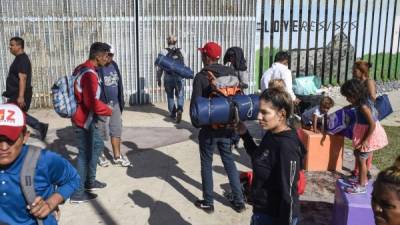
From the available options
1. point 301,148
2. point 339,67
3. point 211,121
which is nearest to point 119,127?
point 211,121

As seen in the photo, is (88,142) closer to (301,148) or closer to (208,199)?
(208,199)

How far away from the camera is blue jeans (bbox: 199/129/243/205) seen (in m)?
4.69

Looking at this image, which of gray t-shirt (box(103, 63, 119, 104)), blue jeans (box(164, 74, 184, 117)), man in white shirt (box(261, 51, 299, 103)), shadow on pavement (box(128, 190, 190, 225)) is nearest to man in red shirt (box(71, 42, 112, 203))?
shadow on pavement (box(128, 190, 190, 225))

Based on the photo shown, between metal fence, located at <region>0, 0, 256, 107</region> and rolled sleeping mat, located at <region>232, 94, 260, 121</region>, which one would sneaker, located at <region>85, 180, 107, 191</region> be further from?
metal fence, located at <region>0, 0, 256, 107</region>

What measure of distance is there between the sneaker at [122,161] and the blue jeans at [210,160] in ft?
5.87

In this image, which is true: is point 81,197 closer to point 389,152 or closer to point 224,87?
point 224,87

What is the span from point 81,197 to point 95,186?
0.35 meters

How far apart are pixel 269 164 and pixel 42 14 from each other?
7808 mm

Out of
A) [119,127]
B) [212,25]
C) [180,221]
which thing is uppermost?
[212,25]

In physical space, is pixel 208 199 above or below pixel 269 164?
below

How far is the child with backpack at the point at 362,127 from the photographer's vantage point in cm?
488

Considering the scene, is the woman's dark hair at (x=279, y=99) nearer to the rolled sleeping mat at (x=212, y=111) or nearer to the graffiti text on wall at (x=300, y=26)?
the rolled sleeping mat at (x=212, y=111)

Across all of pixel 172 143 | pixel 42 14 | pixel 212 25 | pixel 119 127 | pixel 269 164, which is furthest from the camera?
pixel 212 25

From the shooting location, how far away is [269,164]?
9.38ft
